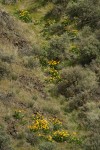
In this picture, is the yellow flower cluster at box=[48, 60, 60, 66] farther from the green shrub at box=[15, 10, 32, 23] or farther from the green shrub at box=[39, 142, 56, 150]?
the green shrub at box=[39, 142, 56, 150]

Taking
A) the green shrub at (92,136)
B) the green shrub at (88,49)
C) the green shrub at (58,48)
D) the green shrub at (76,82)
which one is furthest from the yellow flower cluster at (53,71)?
the green shrub at (92,136)

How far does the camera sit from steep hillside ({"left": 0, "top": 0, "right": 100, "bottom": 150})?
1800 centimetres

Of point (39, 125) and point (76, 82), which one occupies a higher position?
point (76, 82)

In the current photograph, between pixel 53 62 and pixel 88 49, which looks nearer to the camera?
pixel 88 49

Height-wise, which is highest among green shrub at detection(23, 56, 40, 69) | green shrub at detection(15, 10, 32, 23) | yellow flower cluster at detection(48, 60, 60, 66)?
green shrub at detection(15, 10, 32, 23)

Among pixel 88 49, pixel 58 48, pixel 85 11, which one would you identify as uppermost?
pixel 85 11

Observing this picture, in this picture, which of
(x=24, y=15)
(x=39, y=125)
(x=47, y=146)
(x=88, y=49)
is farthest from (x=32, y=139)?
(x=24, y=15)

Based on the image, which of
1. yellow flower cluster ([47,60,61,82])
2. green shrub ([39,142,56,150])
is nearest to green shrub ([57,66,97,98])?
yellow flower cluster ([47,60,61,82])

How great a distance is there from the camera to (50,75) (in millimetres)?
24016

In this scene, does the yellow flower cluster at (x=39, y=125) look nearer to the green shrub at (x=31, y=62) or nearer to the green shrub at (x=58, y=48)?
the green shrub at (x=31, y=62)

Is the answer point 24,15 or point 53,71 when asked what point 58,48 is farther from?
point 24,15

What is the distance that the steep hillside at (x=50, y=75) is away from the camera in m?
18.0

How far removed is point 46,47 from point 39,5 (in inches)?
278

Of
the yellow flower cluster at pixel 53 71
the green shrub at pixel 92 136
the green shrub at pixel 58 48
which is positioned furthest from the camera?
the green shrub at pixel 58 48
